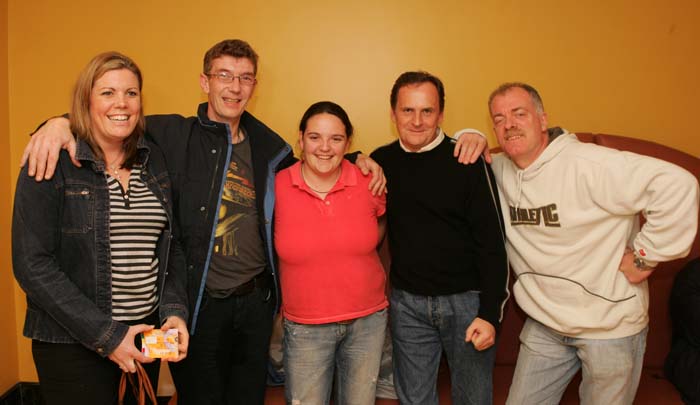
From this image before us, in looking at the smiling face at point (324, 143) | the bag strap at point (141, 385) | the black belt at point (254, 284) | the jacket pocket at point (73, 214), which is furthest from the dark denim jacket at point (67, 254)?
the smiling face at point (324, 143)

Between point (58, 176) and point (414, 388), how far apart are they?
1553mm

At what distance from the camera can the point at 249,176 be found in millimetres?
2053

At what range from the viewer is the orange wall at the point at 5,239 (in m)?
2.63

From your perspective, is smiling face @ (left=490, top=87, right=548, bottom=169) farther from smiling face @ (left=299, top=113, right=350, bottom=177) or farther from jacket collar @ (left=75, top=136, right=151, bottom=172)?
jacket collar @ (left=75, top=136, right=151, bottom=172)

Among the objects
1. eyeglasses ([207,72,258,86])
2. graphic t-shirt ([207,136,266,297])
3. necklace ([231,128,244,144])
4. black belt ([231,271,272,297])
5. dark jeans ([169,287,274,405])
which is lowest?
dark jeans ([169,287,274,405])

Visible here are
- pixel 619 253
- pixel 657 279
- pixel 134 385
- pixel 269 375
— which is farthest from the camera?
pixel 657 279

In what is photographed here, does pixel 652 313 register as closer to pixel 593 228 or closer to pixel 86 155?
pixel 593 228

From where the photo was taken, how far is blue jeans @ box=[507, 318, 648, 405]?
6.29 feet

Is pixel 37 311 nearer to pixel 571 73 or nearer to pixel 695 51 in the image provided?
pixel 571 73

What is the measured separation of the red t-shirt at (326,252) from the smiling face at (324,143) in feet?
0.29

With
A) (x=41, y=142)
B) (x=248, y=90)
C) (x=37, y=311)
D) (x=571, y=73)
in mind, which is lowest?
(x=37, y=311)

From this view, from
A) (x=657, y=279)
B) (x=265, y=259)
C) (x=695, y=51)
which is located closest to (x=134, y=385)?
(x=265, y=259)

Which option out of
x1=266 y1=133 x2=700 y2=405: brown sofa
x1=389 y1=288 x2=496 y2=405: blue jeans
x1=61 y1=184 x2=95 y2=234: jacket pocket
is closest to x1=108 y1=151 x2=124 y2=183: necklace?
x1=61 y1=184 x2=95 y2=234: jacket pocket

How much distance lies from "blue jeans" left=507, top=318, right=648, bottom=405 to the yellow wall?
126cm
